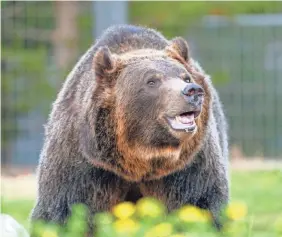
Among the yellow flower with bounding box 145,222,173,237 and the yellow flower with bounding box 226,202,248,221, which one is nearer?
the yellow flower with bounding box 145,222,173,237

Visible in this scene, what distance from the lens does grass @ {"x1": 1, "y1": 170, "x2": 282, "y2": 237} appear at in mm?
8438

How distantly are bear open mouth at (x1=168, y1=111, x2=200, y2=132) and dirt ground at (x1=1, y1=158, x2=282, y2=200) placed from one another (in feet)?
13.7

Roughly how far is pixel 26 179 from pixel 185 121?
24.6 ft

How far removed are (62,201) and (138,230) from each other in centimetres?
→ 200

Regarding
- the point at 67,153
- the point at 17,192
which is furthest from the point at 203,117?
the point at 17,192

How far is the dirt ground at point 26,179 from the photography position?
36.2 feet

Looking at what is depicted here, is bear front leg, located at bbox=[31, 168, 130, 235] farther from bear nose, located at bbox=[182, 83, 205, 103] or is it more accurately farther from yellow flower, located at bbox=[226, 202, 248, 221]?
yellow flower, located at bbox=[226, 202, 248, 221]

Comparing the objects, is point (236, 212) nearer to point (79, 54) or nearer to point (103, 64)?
point (103, 64)

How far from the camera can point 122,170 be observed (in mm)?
5992

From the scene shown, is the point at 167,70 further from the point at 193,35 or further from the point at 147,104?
the point at 193,35

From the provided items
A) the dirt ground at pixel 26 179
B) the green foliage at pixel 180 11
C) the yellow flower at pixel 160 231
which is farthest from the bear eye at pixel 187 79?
the green foliage at pixel 180 11

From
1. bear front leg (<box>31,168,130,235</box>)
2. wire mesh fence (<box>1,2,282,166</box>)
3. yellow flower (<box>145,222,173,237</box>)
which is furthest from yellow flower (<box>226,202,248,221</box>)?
wire mesh fence (<box>1,2,282,166</box>)

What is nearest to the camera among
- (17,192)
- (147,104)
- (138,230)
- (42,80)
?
(138,230)

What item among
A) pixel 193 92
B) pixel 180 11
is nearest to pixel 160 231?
pixel 193 92
